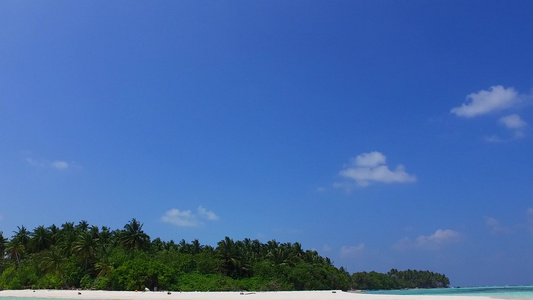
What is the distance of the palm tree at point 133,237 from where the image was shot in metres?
76.1

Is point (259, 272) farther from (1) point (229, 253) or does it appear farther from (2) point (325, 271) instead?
(2) point (325, 271)

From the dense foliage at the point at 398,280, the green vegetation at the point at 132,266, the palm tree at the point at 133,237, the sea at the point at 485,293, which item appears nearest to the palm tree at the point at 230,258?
the green vegetation at the point at 132,266

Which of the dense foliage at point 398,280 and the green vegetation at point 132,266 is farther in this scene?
the dense foliage at point 398,280

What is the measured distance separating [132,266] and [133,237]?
2216 centimetres

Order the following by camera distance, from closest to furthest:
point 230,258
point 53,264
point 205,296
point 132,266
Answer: point 205,296 < point 132,266 < point 53,264 < point 230,258

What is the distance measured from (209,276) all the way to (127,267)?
558 inches

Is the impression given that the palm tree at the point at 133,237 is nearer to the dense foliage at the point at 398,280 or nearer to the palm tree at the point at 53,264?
the palm tree at the point at 53,264

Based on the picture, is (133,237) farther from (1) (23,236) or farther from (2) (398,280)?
(2) (398,280)

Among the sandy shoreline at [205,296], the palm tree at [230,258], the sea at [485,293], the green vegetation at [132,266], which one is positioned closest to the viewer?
the sandy shoreline at [205,296]

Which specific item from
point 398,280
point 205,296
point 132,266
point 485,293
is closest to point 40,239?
point 132,266

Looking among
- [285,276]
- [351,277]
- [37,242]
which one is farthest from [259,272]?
[351,277]

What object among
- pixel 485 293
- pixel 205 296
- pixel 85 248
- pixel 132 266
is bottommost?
pixel 485 293

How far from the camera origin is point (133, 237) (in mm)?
76250

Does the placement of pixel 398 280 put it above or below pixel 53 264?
below
